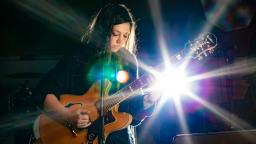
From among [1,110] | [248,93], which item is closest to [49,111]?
[1,110]

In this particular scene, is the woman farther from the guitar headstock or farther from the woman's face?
the guitar headstock

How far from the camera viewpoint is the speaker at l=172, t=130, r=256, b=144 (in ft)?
4.48

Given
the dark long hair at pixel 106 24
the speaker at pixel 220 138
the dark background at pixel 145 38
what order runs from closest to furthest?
the speaker at pixel 220 138
the dark long hair at pixel 106 24
the dark background at pixel 145 38

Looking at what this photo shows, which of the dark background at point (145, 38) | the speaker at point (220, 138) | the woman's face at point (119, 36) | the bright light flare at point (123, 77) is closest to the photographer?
the speaker at point (220, 138)

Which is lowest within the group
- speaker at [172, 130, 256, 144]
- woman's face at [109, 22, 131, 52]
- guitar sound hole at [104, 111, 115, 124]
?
speaker at [172, 130, 256, 144]

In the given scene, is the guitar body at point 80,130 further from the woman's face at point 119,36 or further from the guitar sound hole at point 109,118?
the woman's face at point 119,36

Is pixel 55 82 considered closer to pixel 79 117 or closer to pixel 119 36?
pixel 79 117

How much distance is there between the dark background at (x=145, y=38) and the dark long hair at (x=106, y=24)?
6.65 feet

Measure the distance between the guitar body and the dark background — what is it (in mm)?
1956

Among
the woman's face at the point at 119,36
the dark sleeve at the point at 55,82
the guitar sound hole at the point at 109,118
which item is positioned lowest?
the guitar sound hole at the point at 109,118

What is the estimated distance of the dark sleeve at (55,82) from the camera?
8.13ft

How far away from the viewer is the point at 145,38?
16.6 ft

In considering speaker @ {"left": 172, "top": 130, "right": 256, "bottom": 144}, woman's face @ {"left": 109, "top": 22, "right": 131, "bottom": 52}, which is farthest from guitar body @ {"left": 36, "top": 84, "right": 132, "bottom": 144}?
speaker @ {"left": 172, "top": 130, "right": 256, "bottom": 144}

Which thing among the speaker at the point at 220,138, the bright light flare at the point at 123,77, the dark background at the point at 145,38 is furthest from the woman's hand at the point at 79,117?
the dark background at the point at 145,38
